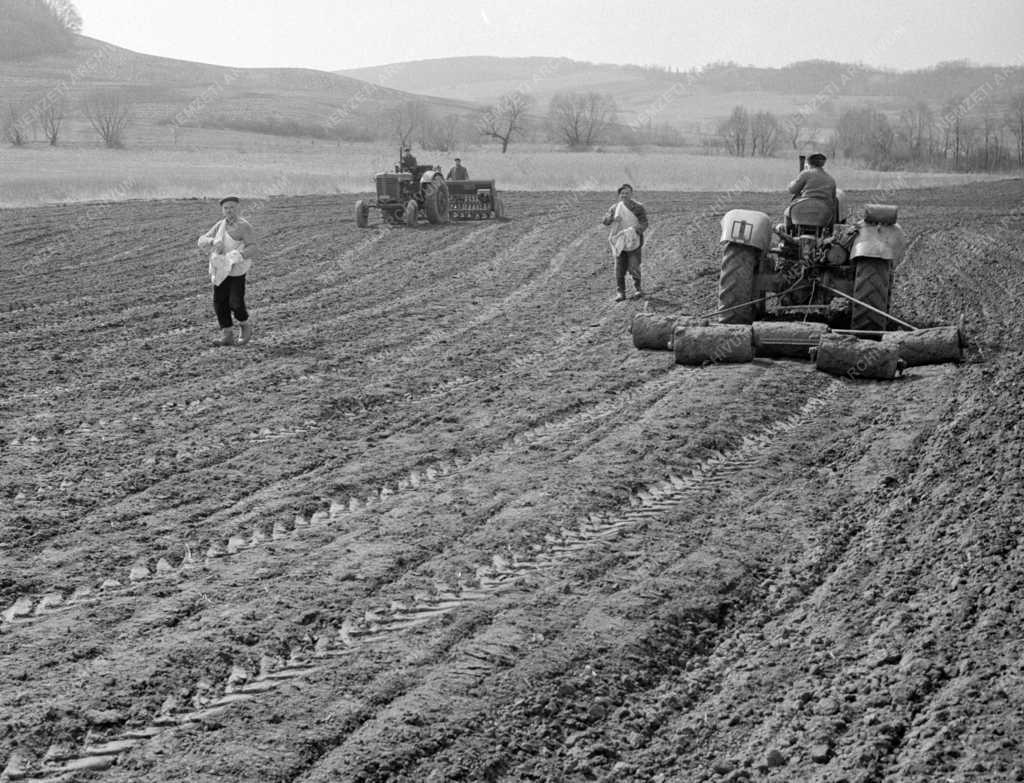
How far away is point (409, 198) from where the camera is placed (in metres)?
23.1

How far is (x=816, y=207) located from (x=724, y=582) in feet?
20.2

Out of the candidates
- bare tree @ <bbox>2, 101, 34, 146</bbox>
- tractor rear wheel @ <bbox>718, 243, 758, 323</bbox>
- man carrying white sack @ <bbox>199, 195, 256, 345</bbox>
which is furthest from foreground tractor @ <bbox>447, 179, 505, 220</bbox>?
bare tree @ <bbox>2, 101, 34, 146</bbox>

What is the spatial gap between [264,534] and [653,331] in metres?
5.01

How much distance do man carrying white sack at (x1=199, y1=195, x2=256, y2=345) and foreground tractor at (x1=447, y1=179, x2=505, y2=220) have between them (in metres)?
13.6

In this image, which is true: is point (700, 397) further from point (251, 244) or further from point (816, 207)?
point (251, 244)

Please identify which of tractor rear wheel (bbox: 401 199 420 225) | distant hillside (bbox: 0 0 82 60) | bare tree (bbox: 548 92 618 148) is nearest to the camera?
tractor rear wheel (bbox: 401 199 420 225)

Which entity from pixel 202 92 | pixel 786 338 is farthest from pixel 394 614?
pixel 202 92

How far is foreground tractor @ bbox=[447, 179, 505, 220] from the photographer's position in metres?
24.3

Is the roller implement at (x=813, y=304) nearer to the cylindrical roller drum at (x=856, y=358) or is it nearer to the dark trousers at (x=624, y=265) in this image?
the cylindrical roller drum at (x=856, y=358)

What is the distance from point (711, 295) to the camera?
1324cm

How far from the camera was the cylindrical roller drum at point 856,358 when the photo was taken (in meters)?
8.80

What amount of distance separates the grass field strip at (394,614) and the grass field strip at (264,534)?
6 cm

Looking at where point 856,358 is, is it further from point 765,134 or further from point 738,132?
point 765,134

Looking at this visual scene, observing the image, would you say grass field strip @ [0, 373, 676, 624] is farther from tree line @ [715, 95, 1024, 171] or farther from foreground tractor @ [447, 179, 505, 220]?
tree line @ [715, 95, 1024, 171]
